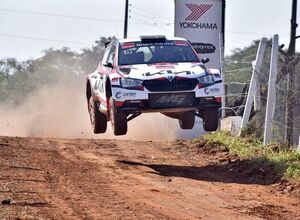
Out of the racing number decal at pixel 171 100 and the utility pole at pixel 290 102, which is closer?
the racing number decal at pixel 171 100

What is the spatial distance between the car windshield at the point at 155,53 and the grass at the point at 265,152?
2.12 meters

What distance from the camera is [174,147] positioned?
667 inches

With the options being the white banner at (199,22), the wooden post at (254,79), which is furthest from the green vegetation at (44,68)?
the wooden post at (254,79)

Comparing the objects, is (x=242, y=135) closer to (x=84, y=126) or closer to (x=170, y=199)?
(x=170, y=199)

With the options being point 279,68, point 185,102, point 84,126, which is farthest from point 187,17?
point 185,102

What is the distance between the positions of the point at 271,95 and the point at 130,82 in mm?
2978

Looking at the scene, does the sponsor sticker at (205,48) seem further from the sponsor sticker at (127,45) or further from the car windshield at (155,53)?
the sponsor sticker at (127,45)

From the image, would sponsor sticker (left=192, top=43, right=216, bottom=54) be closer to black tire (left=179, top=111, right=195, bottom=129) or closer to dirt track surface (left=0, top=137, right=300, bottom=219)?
dirt track surface (left=0, top=137, right=300, bottom=219)

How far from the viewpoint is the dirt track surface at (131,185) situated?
29.0 ft

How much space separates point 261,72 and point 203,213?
26.2ft

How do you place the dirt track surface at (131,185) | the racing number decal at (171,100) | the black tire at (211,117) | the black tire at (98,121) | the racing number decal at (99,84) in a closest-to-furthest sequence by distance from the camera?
the dirt track surface at (131,185)
the racing number decal at (171,100)
the black tire at (211,117)
the racing number decal at (99,84)
the black tire at (98,121)

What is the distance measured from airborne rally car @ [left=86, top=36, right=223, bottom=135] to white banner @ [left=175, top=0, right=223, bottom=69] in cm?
715

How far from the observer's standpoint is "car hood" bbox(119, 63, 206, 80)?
1316cm

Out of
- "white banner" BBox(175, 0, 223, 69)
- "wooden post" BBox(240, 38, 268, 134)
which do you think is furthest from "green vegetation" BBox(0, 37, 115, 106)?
"wooden post" BBox(240, 38, 268, 134)
